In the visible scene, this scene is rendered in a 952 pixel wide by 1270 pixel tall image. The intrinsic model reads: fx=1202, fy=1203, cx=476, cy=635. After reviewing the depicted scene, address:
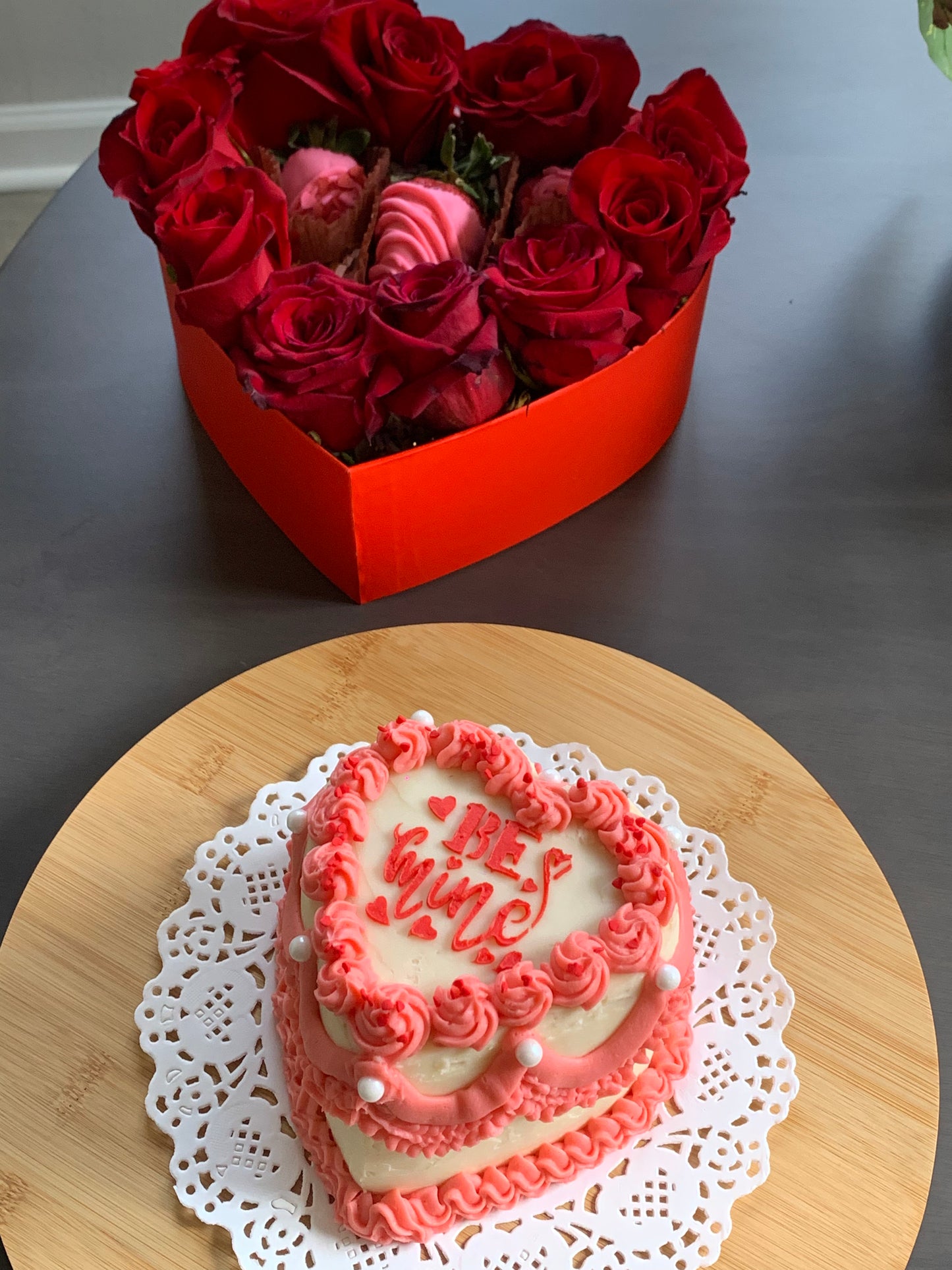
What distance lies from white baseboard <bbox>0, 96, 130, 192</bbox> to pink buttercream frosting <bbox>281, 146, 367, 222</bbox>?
184cm

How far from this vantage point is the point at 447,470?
116 centimetres

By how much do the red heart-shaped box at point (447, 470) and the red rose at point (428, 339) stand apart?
5 cm

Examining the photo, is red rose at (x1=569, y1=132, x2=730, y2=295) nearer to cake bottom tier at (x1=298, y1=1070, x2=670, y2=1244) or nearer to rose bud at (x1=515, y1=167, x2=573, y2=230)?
rose bud at (x1=515, y1=167, x2=573, y2=230)

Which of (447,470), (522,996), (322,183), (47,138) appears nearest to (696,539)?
(447,470)

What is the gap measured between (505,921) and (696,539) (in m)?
0.62

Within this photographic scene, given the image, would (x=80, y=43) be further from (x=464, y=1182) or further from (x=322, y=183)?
(x=464, y=1182)

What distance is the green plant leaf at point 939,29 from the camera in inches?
57.3

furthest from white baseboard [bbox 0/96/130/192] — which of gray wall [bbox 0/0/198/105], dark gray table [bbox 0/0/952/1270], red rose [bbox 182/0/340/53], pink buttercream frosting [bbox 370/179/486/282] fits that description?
pink buttercream frosting [bbox 370/179/486/282]

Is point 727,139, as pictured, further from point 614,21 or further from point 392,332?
point 614,21

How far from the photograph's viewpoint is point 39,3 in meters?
2.69

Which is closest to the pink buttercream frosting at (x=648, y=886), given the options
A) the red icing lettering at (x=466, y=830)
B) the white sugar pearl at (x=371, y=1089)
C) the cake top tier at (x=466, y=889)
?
the cake top tier at (x=466, y=889)

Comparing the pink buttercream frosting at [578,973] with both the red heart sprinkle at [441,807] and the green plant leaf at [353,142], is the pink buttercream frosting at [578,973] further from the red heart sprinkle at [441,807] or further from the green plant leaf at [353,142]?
the green plant leaf at [353,142]

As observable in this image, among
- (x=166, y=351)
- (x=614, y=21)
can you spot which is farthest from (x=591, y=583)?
(x=614, y=21)

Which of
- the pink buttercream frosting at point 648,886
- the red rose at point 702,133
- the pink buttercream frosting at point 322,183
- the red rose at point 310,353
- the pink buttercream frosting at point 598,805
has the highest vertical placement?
the red rose at point 702,133
